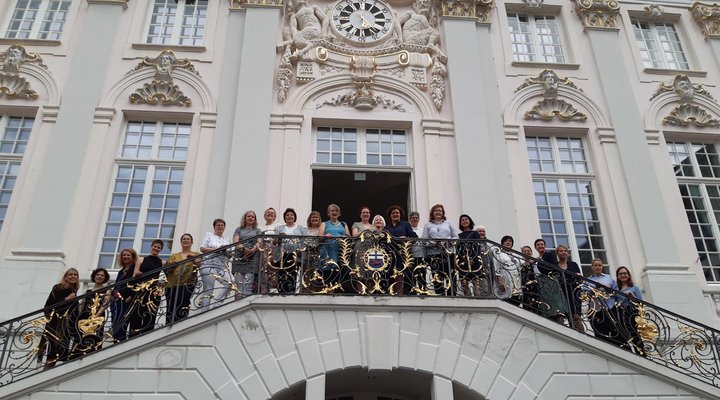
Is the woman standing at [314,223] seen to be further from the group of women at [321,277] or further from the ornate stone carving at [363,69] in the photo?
the ornate stone carving at [363,69]

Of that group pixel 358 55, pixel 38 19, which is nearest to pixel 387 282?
pixel 358 55

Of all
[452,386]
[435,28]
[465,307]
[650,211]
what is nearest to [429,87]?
[435,28]

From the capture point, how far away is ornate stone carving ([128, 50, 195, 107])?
12.8 metres

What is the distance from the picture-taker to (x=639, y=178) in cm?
1255

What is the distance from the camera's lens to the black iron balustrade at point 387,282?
8.45m

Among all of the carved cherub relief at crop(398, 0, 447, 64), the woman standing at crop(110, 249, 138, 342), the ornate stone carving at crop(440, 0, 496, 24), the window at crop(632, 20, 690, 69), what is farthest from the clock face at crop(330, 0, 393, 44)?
the woman standing at crop(110, 249, 138, 342)

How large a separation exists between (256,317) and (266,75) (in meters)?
6.01

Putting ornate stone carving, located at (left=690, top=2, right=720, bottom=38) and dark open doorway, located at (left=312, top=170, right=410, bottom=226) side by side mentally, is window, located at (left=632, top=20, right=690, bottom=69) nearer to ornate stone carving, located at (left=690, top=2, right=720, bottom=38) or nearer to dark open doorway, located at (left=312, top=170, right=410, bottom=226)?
ornate stone carving, located at (left=690, top=2, right=720, bottom=38)

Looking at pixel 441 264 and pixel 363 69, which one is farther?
pixel 363 69

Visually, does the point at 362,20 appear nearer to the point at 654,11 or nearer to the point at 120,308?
the point at 654,11

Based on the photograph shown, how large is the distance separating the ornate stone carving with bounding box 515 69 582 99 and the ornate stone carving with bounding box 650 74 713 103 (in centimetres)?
182

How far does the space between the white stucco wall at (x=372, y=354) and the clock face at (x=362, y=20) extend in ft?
23.4

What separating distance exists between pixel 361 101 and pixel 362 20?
7.33 ft

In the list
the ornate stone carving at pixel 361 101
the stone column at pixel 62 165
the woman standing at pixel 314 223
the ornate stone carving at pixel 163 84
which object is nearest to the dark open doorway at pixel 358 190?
the ornate stone carving at pixel 361 101
